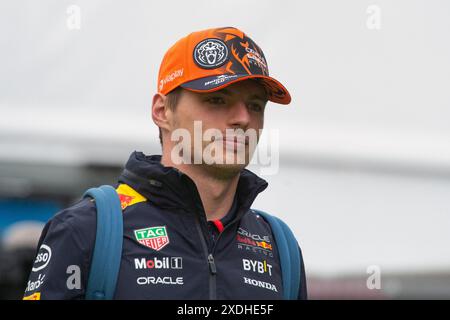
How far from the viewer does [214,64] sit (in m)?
2.83

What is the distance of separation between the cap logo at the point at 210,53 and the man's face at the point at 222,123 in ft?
0.36

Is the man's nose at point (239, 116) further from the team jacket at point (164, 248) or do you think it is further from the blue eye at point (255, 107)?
the team jacket at point (164, 248)

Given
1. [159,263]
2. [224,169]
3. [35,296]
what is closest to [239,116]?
[224,169]

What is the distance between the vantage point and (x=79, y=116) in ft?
33.1

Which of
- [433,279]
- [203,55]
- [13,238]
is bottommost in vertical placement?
[433,279]

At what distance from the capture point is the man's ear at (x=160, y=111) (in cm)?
293

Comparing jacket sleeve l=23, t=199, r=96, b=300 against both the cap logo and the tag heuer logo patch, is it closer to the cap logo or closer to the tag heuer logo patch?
the tag heuer logo patch

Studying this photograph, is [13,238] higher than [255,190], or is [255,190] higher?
[255,190]

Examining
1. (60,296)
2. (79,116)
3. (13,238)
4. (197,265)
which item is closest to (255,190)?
(197,265)

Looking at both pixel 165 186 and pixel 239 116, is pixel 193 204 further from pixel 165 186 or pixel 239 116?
pixel 239 116

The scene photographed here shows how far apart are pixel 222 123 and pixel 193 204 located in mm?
299

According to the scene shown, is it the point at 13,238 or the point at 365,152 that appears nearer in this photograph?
the point at 13,238

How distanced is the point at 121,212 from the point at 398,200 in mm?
7119
